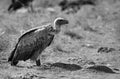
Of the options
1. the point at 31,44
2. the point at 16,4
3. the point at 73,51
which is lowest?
the point at 73,51

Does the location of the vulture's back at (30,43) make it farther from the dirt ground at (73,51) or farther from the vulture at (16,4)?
the vulture at (16,4)

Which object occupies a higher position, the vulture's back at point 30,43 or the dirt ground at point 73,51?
the vulture's back at point 30,43

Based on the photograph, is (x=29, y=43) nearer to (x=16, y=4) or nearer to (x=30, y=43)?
(x=30, y=43)

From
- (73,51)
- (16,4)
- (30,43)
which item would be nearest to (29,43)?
(30,43)

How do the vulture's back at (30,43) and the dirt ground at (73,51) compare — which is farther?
the vulture's back at (30,43)

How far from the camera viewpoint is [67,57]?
9.92 meters

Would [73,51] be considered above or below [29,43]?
below

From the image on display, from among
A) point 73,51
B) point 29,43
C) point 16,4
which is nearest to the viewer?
point 29,43

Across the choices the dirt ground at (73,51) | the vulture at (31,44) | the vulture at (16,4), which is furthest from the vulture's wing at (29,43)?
the vulture at (16,4)

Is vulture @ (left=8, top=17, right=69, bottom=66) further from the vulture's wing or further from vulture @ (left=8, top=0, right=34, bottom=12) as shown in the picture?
vulture @ (left=8, top=0, right=34, bottom=12)

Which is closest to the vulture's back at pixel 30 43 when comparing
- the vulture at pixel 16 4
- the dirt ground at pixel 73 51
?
the dirt ground at pixel 73 51

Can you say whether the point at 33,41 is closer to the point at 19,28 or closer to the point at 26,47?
the point at 26,47

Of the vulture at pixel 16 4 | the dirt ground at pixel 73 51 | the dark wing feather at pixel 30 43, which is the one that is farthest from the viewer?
the vulture at pixel 16 4

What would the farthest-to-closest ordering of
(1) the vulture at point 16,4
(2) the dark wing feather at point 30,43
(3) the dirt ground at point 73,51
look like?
(1) the vulture at point 16,4 → (2) the dark wing feather at point 30,43 → (3) the dirt ground at point 73,51
